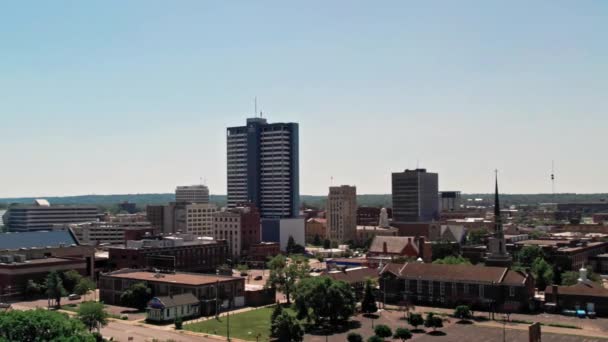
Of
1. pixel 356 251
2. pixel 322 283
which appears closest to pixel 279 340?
pixel 322 283

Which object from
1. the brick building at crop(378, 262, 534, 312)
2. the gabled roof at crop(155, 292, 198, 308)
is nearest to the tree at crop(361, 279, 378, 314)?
the brick building at crop(378, 262, 534, 312)

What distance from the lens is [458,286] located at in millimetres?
91750

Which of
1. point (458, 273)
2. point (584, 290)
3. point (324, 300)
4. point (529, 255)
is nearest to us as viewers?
Result: point (324, 300)

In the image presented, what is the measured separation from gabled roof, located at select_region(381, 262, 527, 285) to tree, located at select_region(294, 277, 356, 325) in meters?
20.1

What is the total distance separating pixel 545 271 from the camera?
10612 centimetres

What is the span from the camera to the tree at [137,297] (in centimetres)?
9050

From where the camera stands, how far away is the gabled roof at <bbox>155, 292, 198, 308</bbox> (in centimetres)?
8231

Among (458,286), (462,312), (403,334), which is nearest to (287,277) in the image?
(458,286)

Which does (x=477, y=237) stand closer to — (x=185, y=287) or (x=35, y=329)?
(x=185, y=287)

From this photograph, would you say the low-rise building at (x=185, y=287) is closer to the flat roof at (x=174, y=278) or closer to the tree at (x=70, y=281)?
the flat roof at (x=174, y=278)

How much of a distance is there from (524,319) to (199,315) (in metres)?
43.3

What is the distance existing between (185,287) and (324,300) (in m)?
23.1

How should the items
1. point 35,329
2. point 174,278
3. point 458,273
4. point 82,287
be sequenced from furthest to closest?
point 82,287 < point 174,278 < point 458,273 < point 35,329

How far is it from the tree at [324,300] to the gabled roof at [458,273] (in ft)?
66.0
